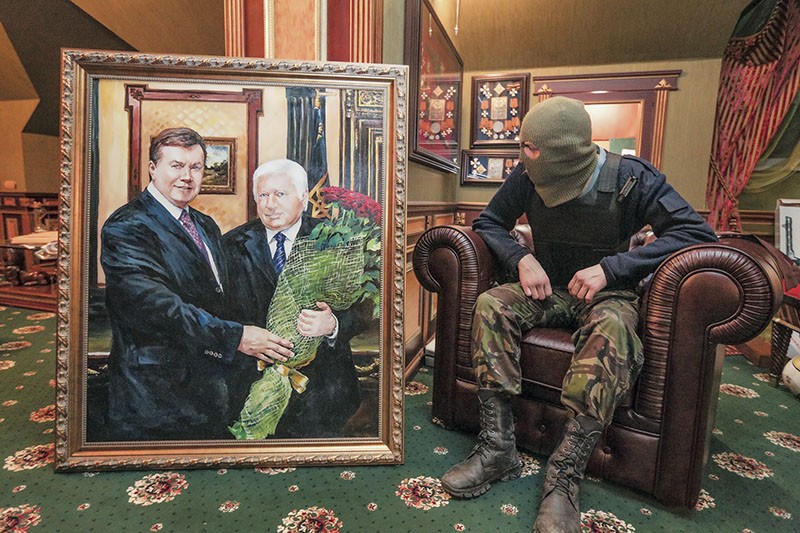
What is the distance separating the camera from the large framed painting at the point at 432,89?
2.20 m

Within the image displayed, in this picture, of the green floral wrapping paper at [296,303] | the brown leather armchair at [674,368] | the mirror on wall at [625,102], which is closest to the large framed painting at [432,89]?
the mirror on wall at [625,102]

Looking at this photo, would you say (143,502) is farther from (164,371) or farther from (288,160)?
(288,160)

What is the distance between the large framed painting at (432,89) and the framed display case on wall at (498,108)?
21cm

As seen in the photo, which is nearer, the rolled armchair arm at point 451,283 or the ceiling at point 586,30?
the rolled armchair arm at point 451,283

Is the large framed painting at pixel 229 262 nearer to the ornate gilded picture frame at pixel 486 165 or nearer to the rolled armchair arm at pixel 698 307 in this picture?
the rolled armchair arm at pixel 698 307

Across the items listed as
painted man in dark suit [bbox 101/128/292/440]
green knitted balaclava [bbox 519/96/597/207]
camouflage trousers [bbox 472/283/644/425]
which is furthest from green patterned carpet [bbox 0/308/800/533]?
green knitted balaclava [bbox 519/96/597/207]

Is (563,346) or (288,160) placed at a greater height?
(288,160)

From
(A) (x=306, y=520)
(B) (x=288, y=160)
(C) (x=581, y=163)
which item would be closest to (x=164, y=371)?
(A) (x=306, y=520)

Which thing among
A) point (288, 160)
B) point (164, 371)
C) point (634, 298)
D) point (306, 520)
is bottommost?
point (306, 520)

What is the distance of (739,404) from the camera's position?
2.03m

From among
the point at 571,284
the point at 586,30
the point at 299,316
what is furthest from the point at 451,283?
the point at 586,30

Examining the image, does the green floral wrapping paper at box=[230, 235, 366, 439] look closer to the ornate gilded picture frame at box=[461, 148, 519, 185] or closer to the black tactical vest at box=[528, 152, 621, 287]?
the black tactical vest at box=[528, 152, 621, 287]

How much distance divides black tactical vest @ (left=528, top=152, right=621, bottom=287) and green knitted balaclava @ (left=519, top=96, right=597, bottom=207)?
0.06 metres

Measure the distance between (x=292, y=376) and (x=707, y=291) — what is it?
1.23 m
